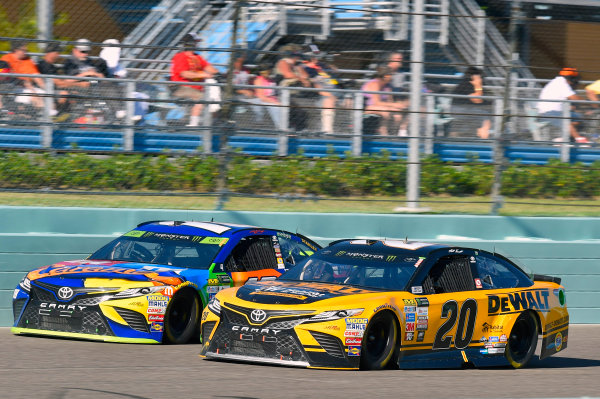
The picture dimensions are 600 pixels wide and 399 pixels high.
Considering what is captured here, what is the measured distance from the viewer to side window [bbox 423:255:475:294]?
8672 mm

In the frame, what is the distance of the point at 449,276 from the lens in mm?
8906

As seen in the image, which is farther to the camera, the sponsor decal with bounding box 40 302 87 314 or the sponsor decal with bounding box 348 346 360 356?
the sponsor decal with bounding box 40 302 87 314

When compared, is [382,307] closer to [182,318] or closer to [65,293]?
[182,318]

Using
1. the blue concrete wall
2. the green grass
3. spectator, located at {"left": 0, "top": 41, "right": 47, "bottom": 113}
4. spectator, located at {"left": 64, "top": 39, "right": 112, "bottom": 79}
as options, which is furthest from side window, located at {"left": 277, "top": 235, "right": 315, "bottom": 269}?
spectator, located at {"left": 0, "top": 41, "right": 47, "bottom": 113}

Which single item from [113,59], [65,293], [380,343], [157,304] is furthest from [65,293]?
[113,59]

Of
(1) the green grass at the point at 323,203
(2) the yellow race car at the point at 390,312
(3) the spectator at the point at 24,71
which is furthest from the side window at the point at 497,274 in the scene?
(3) the spectator at the point at 24,71

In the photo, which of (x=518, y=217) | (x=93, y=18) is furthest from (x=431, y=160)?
(x=93, y=18)

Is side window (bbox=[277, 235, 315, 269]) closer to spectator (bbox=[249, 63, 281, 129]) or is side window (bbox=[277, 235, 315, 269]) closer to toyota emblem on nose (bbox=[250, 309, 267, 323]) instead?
spectator (bbox=[249, 63, 281, 129])

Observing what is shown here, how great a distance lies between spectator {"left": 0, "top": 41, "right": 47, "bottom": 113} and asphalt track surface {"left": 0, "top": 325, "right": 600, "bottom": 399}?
339cm

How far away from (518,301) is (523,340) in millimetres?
405

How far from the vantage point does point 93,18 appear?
12.2 m

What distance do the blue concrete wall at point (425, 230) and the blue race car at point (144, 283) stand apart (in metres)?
1.08

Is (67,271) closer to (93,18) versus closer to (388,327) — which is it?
(388,327)

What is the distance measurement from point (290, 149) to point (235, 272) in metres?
2.54
